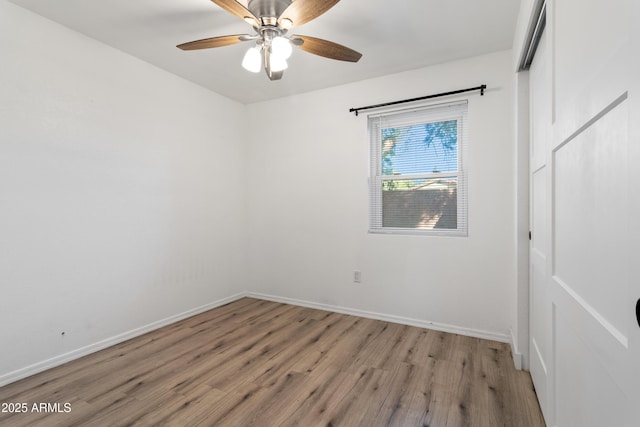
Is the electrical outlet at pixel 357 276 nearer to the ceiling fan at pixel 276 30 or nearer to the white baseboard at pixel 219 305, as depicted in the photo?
the white baseboard at pixel 219 305

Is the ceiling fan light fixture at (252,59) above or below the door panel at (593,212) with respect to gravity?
above

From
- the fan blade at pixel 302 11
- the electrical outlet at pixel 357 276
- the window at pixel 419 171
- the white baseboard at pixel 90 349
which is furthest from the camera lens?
the electrical outlet at pixel 357 276

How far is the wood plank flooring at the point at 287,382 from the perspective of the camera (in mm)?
1741

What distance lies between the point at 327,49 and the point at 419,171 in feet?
5.00

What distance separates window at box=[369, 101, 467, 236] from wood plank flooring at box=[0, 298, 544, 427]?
3.46 feet

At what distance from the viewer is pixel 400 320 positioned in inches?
124

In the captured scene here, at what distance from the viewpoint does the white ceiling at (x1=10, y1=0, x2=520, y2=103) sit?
213 centimetres

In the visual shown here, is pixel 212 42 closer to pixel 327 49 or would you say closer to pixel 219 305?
pixel 327 49

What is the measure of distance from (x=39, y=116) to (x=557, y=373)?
3.41 m

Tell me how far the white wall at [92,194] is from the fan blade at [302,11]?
1.75 meters

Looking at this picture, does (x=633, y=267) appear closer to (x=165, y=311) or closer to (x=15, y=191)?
(x=15, y=191)

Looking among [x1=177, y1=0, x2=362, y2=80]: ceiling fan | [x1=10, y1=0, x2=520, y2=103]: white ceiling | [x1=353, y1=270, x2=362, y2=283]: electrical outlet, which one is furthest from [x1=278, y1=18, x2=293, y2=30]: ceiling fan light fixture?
[x1=353, y1=270, x2=362, y2=283]: electrical outlet

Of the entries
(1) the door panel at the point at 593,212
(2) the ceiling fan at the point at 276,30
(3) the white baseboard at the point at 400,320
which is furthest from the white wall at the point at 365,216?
(1) the door panel at the point at 593,212

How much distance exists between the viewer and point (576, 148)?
1.04 m
